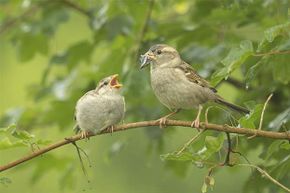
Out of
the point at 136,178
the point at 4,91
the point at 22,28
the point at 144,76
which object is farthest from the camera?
the point at 4,91

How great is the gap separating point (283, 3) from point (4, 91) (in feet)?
14.6

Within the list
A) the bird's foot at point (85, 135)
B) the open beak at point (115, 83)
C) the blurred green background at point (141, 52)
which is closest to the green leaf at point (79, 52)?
the blurred green background at point (141, 52)

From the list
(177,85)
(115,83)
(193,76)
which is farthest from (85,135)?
(193,76)

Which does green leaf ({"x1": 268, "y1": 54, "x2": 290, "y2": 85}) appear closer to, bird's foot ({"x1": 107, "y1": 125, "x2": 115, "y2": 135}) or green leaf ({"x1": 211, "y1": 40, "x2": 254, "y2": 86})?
green leaf ({"x1": 211, "y1": 40, "x2": 254, "y2": 86})

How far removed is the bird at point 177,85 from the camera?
169 inches

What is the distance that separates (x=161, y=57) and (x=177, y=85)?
311 mm

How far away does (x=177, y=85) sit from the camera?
4387 millimetres

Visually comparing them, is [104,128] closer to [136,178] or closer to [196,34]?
[196,34]

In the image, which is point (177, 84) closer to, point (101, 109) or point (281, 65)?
point (101, 109)

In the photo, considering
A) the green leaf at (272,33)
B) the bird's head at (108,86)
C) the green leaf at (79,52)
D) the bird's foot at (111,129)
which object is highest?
the green leaf at (272,33)

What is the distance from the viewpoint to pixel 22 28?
18.8 feet

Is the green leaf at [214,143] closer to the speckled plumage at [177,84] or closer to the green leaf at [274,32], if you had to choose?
the green leaf at [274,32]

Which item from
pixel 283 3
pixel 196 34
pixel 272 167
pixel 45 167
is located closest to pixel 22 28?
pixel 45 167

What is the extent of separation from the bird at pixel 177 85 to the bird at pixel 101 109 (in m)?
0.24
